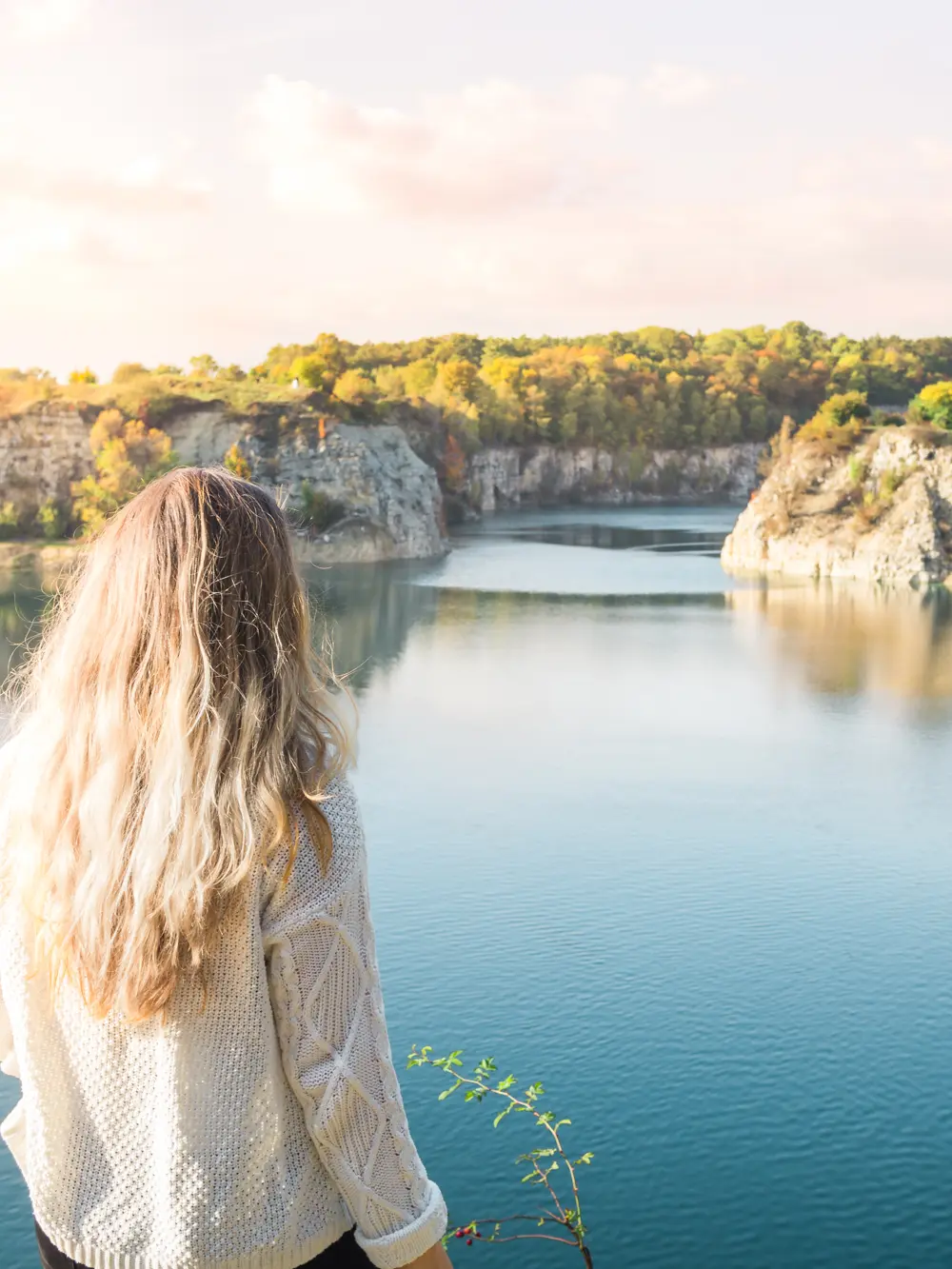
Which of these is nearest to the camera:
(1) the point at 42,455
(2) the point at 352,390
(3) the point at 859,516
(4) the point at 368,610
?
(4) the point at 368,610

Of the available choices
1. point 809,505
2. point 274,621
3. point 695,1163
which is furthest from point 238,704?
point 809,505

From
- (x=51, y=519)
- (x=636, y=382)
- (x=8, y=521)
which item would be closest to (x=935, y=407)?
(x=51, y=519)

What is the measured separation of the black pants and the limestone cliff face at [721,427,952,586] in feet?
122

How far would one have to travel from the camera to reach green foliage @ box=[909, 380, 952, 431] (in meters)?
38.7

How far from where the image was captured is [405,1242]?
6.09ft

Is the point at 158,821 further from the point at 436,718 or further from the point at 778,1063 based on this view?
the point at 436,718

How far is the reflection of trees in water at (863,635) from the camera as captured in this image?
77.8 ft

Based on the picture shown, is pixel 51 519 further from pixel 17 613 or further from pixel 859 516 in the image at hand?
pixel 859 516

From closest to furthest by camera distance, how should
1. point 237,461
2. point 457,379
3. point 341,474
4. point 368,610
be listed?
point 368,610 → point 237,461 → point 341,474 → point 457,379

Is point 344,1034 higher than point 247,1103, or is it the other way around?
point 344,1034

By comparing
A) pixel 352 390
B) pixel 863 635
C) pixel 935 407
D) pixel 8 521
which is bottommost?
pixel 863 635

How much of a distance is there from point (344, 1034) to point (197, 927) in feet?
0.87

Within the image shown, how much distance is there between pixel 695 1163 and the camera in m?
7.67

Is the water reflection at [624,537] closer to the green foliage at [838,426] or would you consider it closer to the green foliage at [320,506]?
the green foliage at [838,426]
